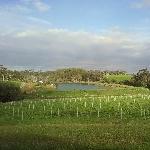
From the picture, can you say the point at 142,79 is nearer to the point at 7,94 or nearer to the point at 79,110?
the point at 7,94

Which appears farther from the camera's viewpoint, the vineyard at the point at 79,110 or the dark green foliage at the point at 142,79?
the dark green foliage at the point at 142,79

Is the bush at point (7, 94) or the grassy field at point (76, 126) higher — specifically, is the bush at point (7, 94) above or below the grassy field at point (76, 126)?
above

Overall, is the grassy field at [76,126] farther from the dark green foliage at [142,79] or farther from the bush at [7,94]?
the dark green foliage at [142,79]

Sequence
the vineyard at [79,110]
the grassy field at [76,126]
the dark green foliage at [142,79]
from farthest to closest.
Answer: the dark green foliage at [142,79]
the vineyard at [79,110]
the grassy field at [76,126]

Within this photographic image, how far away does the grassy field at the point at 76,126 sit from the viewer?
25.6 meters

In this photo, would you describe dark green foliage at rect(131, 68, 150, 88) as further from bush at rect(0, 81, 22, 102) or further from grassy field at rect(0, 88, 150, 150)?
grassy field at rect(0, 88, 150, 150)

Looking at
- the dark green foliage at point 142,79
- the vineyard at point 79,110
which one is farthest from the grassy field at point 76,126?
the dark green foliage at point 142,79

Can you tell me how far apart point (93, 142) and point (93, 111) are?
39801 mm

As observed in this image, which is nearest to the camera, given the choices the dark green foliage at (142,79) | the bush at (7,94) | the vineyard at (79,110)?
the vineyard at (79,110)

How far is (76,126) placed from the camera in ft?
132

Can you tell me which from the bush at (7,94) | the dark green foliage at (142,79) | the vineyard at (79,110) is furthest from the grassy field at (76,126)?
the dark green foliage at (142,79)

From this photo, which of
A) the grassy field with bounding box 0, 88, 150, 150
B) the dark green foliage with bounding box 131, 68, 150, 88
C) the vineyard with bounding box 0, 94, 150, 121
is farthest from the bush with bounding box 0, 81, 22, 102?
the dark green foliage with bounding box 131, 68, 150, 88

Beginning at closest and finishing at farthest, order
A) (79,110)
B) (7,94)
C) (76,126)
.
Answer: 1. (76,126)
2. (79,110)
3. (7,94)

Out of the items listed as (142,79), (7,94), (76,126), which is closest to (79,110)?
(76,126)
